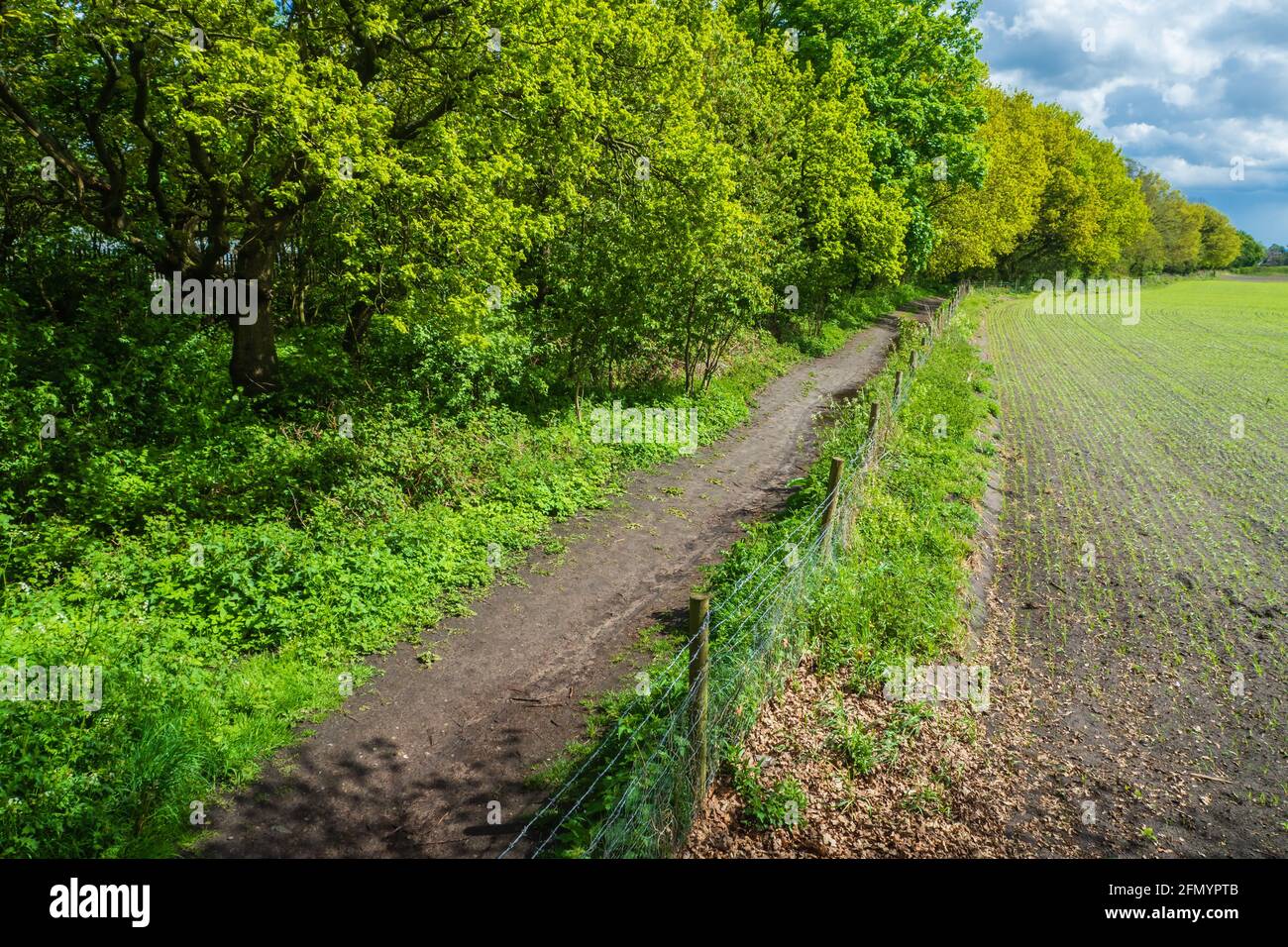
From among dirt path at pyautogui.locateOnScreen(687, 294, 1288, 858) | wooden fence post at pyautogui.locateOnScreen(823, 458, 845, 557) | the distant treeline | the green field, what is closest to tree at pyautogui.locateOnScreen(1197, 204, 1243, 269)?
the green field

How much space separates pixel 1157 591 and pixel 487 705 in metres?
10.9

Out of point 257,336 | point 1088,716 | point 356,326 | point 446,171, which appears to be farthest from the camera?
point 356,326

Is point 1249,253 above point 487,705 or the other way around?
above

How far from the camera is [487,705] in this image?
787cm

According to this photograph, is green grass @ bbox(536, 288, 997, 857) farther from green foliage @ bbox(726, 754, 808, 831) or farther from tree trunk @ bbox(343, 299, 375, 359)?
tree trunk @ bbox(343, 299, 375, 359)

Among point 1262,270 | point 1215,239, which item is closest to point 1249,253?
point 1262,270

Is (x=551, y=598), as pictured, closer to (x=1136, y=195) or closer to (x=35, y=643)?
(x=35, y=643)

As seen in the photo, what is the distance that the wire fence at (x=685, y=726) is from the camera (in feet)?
18.3

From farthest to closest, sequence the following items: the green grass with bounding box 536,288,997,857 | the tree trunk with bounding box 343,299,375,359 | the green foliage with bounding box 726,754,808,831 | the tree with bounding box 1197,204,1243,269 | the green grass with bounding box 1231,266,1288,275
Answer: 1. the green grass with bounding box 1231,266,1288,275
2. the tree with bounding box 1197,204,1243,269
3. the tree trunk with bounding box 343,299,375,359
4. the green foliage with bounding box 726,754,808,831
5. the green grass with bounding box 536,288,997,857

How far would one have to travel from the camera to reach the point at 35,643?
662 centimetres

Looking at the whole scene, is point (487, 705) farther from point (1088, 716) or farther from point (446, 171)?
point (446, 171)

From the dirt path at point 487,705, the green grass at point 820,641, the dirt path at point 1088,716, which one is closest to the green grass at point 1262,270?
the dirt path at point 1088,716

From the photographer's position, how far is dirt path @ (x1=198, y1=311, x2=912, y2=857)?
20.1ft
